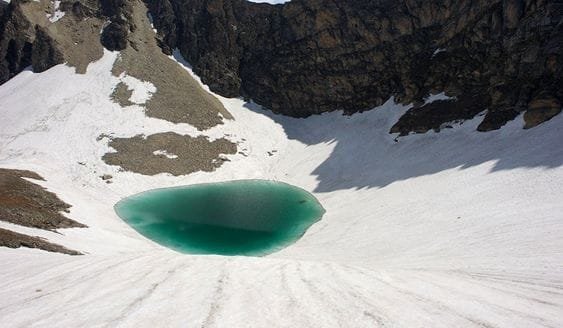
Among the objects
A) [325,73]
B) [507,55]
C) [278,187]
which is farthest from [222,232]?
[325,73]

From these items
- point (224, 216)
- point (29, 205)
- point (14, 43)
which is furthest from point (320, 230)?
point (14, 43)

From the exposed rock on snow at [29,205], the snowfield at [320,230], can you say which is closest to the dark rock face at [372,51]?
the snowfield at [320,230]

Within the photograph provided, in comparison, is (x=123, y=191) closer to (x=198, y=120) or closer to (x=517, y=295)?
(x=198, y=120)

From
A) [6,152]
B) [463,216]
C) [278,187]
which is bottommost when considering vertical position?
[463,216]

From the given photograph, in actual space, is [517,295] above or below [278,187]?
below

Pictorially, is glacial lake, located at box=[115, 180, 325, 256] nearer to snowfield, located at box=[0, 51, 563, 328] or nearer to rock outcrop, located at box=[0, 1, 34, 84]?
snowfield, located at box=[0, 51, 563, 328]

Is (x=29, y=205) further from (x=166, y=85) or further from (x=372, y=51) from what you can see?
(x=372, y=51)

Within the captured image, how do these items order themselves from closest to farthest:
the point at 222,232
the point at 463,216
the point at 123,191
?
the point at 463,216, the point at 222,232, the point at 123,191
